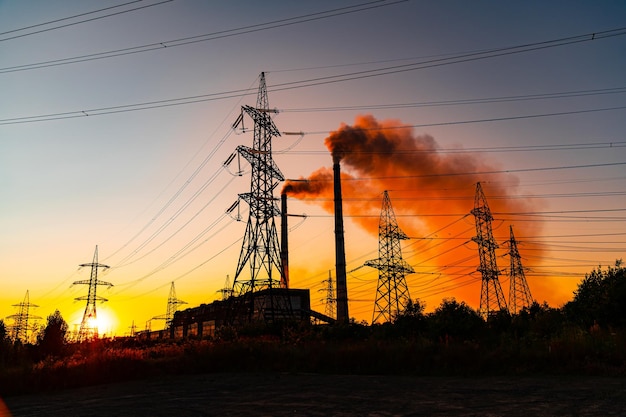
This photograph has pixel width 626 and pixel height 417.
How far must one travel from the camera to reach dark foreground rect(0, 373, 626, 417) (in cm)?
1123

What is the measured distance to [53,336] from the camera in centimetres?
3081

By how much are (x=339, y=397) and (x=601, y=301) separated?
52.5 ft

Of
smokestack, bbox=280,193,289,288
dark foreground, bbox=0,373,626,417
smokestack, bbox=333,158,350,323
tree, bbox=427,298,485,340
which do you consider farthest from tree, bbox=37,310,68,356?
smokestack, bbox=280,193,289,288

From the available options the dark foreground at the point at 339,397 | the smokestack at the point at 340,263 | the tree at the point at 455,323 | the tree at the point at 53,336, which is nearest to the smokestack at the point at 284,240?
the smokestack at the point at 340,263

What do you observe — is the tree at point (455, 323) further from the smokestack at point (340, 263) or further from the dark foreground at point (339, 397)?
the smokestack at point (340, 263)

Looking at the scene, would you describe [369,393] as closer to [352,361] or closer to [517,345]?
[352,361]

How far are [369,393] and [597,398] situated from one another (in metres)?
5.58

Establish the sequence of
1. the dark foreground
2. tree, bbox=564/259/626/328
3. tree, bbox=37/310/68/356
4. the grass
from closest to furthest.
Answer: the dark foreground < the grass < tree, bbox=564/259/626/328 < tree, bbox=37/310/68/356

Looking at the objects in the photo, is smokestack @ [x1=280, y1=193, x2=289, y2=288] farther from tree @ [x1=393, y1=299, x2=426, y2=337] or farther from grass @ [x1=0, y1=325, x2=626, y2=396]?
grass @ [x1=0, y1=325, x2=626, y2=396]

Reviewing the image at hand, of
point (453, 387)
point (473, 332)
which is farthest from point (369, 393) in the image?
point (473, 332)

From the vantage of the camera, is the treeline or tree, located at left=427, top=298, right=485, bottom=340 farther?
tree, located at left=427, top=298, right=485, bottom=340

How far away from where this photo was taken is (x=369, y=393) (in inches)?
535

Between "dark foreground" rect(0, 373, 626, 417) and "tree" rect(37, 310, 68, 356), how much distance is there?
14392 millimetres

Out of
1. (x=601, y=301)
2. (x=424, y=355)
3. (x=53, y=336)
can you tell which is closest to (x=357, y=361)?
(x=424, y=355)
